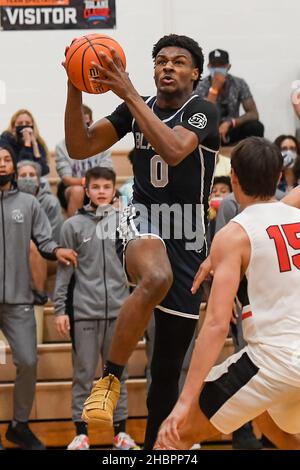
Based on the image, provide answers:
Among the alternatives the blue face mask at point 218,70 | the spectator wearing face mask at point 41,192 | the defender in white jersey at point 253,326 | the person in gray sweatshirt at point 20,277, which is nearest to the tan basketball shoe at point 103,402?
the defender in white jersey at point 253,326

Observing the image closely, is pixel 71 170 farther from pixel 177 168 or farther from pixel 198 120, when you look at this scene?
pixel 198 120

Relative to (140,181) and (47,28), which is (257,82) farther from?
(140,181)

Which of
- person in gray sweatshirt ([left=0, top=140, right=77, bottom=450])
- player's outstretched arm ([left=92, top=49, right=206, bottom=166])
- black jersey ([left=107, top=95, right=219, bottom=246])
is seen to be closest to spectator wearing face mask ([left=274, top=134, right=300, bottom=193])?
person in gray sweatshirt ([left=0, top=140, right=77, bottom=450])

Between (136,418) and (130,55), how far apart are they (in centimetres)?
527

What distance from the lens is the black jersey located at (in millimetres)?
4676

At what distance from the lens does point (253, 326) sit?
392cm

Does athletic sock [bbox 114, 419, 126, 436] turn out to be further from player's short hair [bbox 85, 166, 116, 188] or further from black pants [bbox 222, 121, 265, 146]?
black pants [bbox 222, 121, 265, 146]

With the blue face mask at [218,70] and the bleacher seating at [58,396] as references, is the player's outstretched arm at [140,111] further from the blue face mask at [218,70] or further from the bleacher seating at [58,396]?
the blue face mask at [218,70]

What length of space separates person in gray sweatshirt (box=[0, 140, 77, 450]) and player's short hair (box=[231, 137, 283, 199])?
333 cm

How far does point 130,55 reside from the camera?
37.3ft

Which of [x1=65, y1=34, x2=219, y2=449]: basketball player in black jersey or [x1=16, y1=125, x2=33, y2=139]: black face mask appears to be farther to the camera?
[x1=16, y1=125, x2=33, y2=139]: black face mask

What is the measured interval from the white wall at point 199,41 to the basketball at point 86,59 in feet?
22.2

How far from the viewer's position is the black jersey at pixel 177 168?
15.3 feet
